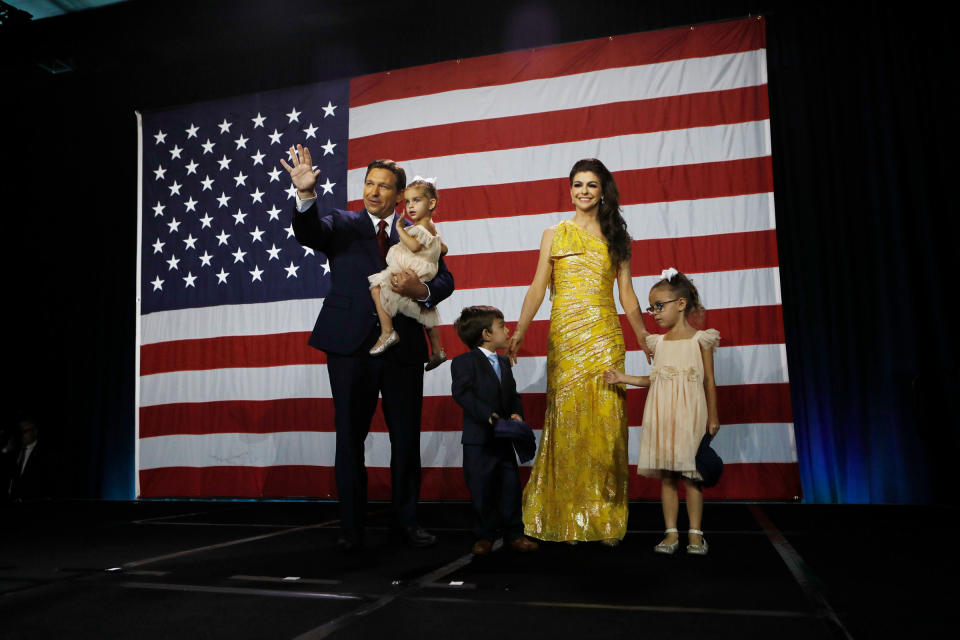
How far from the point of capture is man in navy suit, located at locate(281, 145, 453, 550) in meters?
2.38

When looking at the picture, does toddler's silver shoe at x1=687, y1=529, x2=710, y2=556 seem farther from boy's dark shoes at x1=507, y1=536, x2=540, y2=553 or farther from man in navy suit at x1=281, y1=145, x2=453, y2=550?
man in navy suit at x1=281, y1=145, x2=453, y2=550

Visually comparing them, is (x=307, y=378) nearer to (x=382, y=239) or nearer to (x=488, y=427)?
(x=382, y=239)

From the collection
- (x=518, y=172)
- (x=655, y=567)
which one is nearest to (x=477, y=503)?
(x=655, y=567)

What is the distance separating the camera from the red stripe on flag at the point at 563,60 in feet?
13.6

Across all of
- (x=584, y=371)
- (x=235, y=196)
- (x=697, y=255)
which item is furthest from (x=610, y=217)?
(x=235, y=196)

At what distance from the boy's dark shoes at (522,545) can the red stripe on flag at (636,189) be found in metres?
2.41

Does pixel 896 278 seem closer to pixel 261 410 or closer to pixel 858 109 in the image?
pixel 858 109

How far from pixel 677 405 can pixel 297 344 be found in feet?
9.88

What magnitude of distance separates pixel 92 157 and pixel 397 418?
15.4 feet

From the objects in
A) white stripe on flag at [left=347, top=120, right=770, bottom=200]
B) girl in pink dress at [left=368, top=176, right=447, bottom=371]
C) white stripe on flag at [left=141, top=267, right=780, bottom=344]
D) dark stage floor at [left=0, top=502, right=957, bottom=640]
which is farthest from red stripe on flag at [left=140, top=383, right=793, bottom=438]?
girl in pink dress at [left=368, top=176, right=447, bottom=371]

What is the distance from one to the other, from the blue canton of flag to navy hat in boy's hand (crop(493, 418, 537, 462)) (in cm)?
255

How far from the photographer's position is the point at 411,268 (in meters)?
2.45

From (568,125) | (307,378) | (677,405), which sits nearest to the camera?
(677,405)

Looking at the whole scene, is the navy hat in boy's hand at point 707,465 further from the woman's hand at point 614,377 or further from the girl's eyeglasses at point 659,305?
the girl's eyeglasses at point 659,305
